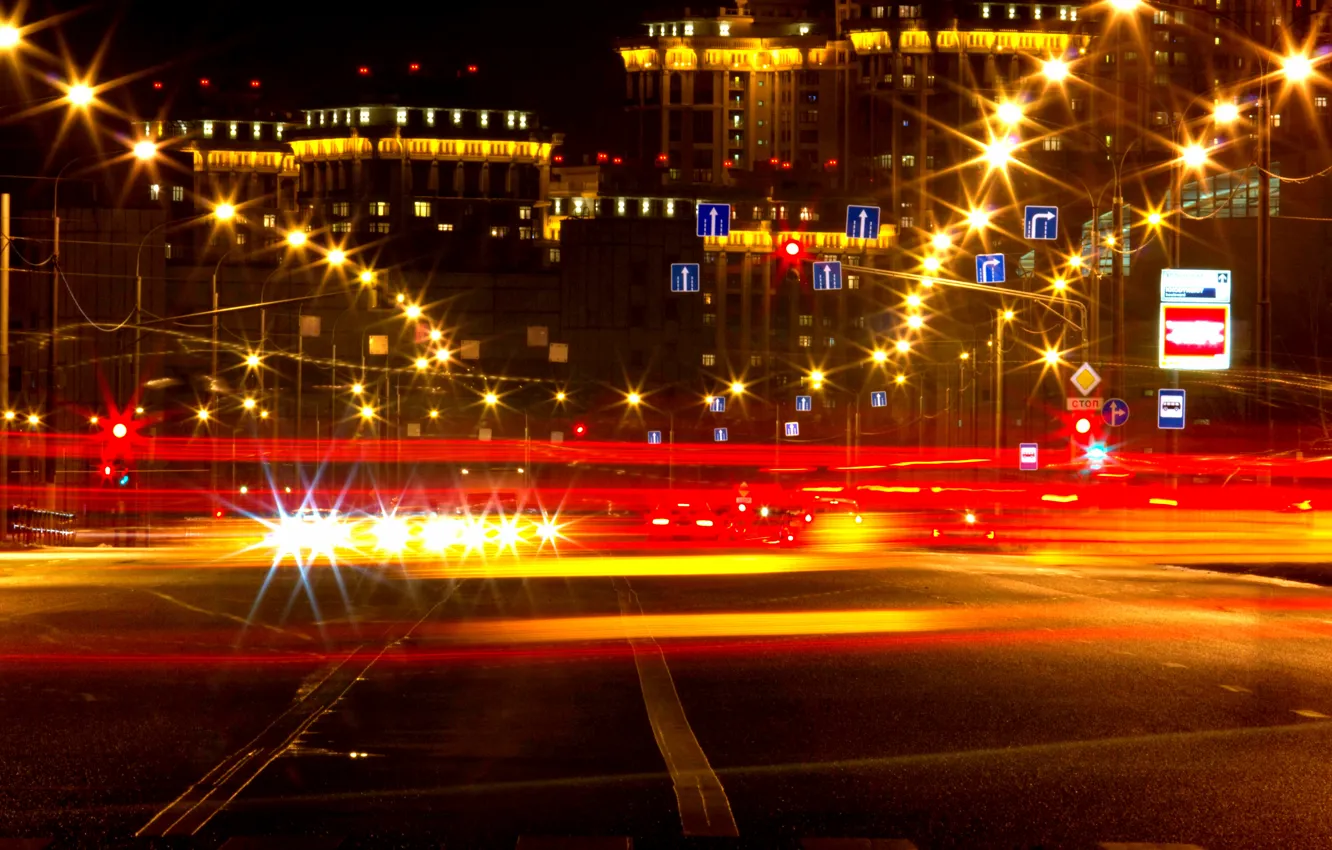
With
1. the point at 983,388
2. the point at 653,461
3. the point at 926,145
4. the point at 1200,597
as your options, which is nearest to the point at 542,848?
the point at 1200,597

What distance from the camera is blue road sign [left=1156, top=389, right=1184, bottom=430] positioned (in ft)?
120

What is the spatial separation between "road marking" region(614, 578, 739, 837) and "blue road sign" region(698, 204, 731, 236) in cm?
2766

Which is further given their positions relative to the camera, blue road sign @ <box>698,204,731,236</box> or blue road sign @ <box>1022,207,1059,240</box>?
blue road sign @ <box>698,204,731,236</box>

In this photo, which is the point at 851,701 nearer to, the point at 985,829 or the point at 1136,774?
the point at 1136,774

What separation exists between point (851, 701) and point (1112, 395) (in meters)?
28.1

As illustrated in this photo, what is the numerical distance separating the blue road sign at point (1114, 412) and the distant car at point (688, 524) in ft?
40.7

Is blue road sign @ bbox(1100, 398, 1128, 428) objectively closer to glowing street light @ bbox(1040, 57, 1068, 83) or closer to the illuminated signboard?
the illuminated signboard

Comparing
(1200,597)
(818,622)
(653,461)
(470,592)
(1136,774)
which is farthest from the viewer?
(653,461)

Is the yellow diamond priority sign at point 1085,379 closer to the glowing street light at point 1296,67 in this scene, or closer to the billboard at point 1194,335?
the billboard at point 1194,335

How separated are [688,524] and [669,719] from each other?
3305 cm

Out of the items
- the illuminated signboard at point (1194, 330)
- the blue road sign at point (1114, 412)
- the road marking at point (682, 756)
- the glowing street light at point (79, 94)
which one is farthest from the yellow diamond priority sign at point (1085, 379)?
the glowing street light at point (79, 94)

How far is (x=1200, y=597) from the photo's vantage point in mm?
24672

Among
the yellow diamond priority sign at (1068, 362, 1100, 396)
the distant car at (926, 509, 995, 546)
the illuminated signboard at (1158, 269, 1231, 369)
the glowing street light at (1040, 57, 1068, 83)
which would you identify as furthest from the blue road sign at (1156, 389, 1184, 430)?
the glowing street light at (1040, 57, 1068, 83)

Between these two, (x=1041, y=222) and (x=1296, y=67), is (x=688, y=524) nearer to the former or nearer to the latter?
(x=1041, y=222)
